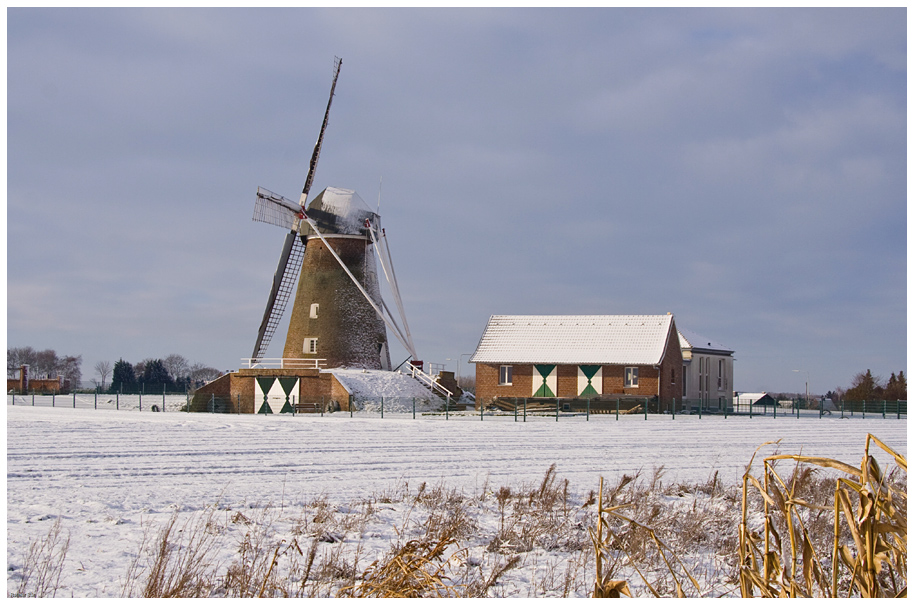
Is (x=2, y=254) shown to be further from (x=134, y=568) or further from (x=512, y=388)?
(x=512, y=388)

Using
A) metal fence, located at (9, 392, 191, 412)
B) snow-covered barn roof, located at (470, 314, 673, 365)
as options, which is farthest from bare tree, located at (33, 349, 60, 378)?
snow-covered barn roof, located at (470, 314, 673, 365)

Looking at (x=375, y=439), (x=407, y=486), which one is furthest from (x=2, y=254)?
(x=375, y=439)

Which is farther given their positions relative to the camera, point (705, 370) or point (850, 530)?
point (705, 370)

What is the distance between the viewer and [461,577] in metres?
5.57

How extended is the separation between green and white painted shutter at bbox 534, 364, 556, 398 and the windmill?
6474 mm

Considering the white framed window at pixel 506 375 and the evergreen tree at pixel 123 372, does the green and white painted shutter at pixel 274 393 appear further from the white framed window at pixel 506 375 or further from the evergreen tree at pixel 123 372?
the evergreen tree at pixel 123 372

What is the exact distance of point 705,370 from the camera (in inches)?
1833

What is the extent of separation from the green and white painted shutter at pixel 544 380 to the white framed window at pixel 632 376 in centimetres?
358

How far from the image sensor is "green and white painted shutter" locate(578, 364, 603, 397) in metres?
38.1

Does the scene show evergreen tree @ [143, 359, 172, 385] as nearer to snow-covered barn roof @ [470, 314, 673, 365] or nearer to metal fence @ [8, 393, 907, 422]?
metal fence @ [8, 393, 907, 422]

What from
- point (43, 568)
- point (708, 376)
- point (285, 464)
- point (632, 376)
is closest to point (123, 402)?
point (632, 376)

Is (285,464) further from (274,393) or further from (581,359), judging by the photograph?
(581,359)

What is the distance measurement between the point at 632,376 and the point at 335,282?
15.5m

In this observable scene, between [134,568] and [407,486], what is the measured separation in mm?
5157
